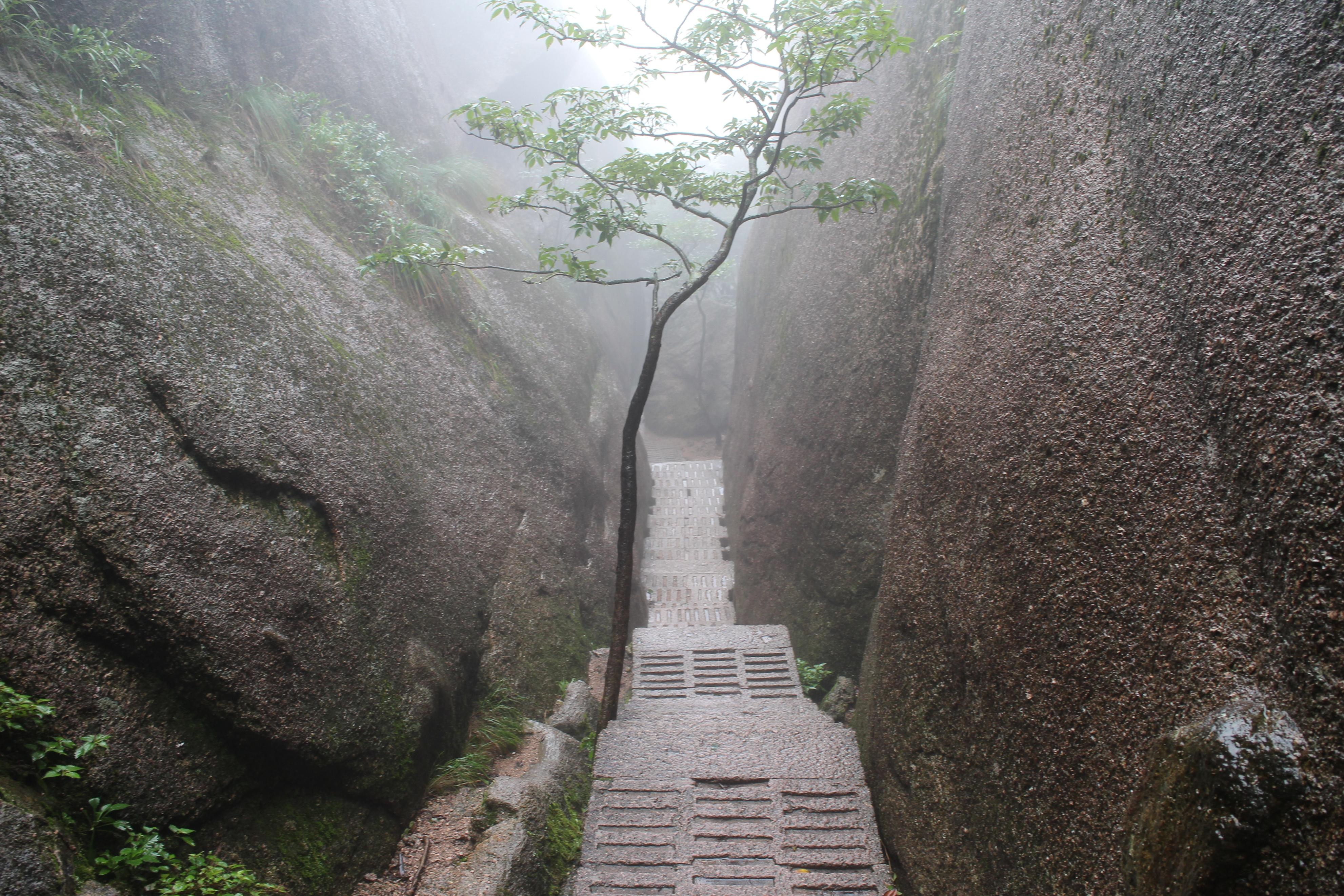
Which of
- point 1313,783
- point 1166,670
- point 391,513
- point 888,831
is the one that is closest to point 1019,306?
point 1166,670

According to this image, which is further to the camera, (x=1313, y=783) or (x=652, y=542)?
(x=652, y=542)

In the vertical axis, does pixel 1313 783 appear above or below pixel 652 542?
above

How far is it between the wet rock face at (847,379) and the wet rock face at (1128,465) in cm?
192

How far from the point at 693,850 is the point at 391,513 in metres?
2.78

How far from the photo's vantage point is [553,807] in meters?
3.69

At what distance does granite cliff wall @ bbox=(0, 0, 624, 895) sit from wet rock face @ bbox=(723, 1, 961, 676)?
252 cm

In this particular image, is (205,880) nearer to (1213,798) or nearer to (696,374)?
(1213,798)

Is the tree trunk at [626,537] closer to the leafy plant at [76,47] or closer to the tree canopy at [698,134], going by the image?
the tree canopy at [698,134]

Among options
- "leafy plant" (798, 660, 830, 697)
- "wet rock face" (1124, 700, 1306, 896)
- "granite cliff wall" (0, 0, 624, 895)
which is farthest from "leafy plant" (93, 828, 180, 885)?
"leafy plant" (798, 660, 830, 697)

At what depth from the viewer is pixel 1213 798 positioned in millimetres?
1467

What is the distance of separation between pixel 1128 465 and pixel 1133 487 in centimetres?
8

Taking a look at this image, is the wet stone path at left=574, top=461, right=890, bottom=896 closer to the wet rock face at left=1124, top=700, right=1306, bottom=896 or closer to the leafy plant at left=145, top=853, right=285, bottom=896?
the leafy plant at left=145, top=853, right=285, bottom=896

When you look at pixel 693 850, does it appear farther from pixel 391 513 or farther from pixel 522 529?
pixel 522 529

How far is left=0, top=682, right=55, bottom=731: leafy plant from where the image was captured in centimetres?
221
